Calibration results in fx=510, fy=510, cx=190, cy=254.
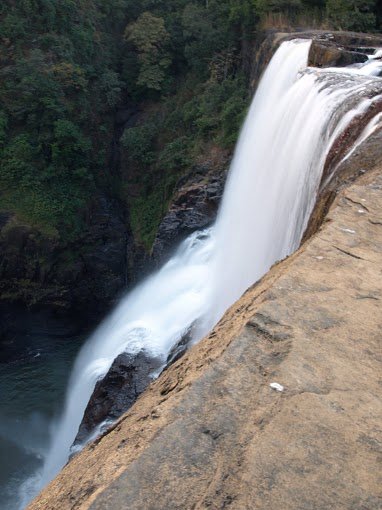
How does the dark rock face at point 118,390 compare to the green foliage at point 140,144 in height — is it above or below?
below

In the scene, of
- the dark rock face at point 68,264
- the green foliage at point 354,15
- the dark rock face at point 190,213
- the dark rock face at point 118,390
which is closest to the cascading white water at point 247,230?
the dark rock face at point 118,390

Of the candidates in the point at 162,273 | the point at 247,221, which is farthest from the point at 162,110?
the point at 247,221

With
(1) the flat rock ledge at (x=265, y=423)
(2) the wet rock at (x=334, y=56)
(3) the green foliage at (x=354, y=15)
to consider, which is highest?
(3) the green foliage at (x=354, y=15)

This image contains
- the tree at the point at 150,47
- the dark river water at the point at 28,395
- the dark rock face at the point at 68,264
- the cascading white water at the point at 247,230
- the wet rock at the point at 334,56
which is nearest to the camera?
the cascading white water at the point at 247,230

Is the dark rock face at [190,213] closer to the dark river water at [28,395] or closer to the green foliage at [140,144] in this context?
the green foliage at [140,144]

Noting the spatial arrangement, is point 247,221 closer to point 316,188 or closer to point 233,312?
point 316,188

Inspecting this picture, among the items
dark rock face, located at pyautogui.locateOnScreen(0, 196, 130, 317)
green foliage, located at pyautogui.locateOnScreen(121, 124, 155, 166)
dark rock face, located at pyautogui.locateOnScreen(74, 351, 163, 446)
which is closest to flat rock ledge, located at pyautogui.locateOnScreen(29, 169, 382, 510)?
dark rock face, located at pyautogui.locateOnScreen(74, 351, 163, 446)

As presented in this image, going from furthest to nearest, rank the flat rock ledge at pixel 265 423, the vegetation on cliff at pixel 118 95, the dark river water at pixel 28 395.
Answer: the vegetation on cliff at pixel 118 95
the dark river water at pixel 28 395
the flat rock ledge at pixel 265 423

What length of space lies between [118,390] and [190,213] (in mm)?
7639

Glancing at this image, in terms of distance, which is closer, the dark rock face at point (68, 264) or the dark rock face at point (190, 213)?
the dark rock face at point (190, 213)

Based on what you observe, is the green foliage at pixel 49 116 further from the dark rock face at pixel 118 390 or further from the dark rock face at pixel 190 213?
the dark rock face at pixel 118 390

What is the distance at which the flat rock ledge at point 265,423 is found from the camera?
7.56ft

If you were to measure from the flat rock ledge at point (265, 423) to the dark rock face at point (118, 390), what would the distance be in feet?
16.9

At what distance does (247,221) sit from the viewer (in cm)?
1172
